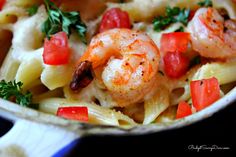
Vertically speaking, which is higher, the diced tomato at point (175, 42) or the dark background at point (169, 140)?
the dark background at point (169, 140)

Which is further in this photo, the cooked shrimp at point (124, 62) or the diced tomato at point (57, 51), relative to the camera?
the diced tomato at point (57, 51)

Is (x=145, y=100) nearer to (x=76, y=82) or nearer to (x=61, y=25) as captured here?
(x=76, y=82)

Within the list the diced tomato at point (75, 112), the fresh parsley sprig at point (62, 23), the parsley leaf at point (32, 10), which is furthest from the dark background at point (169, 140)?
the parsley leaf at point (32, 10)

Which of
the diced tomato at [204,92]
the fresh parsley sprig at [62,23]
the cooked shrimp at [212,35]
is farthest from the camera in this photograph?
the fresh parsley sprig at [62,23]

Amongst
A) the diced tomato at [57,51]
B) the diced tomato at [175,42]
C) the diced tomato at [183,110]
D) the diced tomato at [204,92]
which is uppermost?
the diced tomato at [57,51]

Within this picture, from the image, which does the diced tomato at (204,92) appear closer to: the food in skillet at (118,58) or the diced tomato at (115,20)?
the food in skillet at (118,58)

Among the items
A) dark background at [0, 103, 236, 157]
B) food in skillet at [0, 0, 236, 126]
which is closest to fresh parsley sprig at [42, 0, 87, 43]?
food in skillet at [0, 0, 236, 126]

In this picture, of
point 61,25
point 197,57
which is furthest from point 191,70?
point 61,25

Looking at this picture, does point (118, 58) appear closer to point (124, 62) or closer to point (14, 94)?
point (124, 62)
